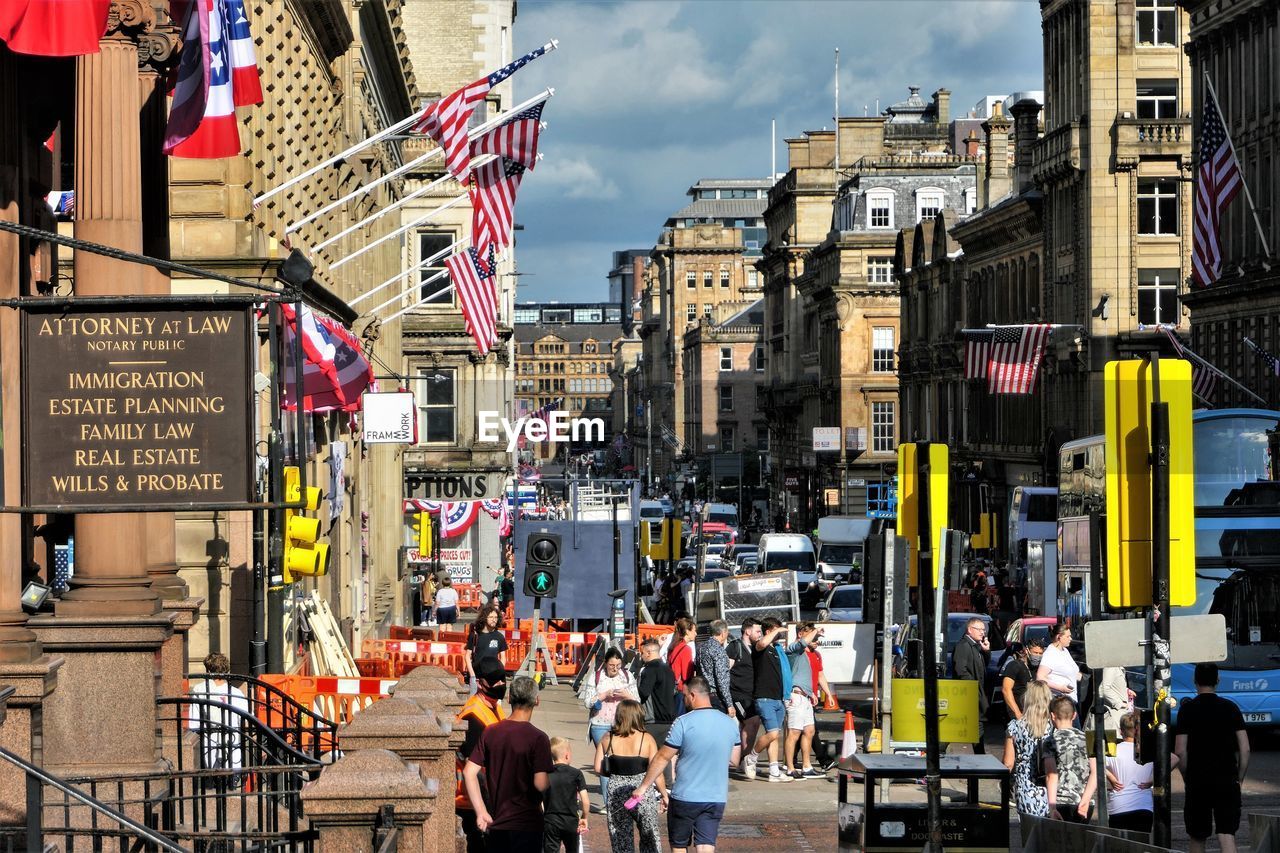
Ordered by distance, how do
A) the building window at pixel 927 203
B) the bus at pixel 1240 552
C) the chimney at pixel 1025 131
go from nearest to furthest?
the bus at pixel 1240 552 → the chimney at pixel 1025 131 → the building window at pixel 927 203

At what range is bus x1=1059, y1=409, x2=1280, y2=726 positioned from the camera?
2548 cm

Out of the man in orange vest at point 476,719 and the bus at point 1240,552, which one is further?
the bus at point 1240,552

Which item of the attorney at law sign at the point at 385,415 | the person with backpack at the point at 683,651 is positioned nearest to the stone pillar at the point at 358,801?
the person with backpack at the point at 683,651

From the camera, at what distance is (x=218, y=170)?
22.6m

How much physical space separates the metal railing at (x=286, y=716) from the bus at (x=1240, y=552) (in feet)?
33.7

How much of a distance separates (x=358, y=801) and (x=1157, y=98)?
5887cm

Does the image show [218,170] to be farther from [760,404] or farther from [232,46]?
[760,404]

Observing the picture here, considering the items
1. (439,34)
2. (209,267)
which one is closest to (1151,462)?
(209,267)

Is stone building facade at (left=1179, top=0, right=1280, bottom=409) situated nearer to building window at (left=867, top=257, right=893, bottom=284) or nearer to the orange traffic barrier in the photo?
the orange traffic barrier

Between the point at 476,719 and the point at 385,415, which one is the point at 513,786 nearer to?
the point at 476,719

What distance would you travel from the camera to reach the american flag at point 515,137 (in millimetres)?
26906

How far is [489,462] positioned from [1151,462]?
1859 inches

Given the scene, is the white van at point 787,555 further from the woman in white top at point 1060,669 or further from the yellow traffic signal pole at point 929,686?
the yellow traffic signal pole at point 929,686

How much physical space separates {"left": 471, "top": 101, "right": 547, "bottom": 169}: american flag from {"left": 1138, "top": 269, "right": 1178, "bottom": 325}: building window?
39087 millimetres
